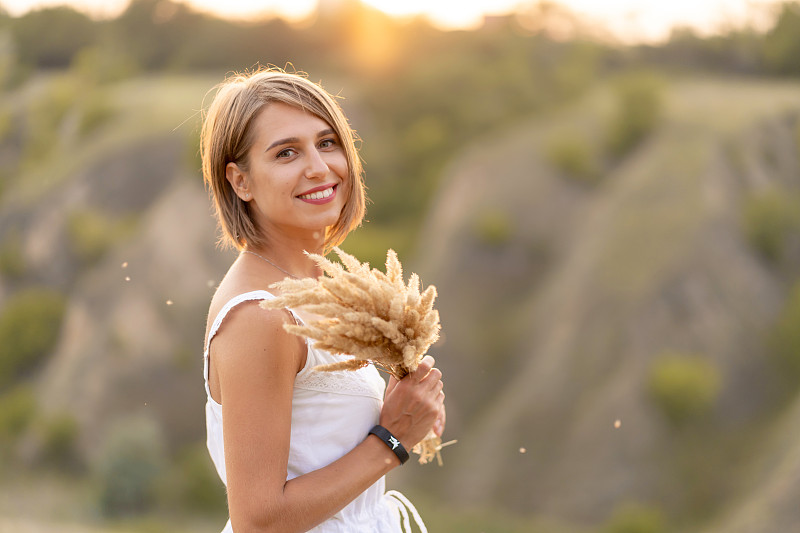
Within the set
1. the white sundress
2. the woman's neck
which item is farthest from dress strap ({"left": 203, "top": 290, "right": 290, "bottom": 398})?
the woman's neck

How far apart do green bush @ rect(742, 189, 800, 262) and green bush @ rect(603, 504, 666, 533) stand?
5999 mm

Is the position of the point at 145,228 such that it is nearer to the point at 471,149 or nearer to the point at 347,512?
the point at 471,149

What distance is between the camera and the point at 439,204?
880 inches

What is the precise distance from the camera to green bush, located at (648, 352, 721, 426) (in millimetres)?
14289

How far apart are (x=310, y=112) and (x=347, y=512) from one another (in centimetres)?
101

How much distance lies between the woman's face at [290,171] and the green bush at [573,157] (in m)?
18.6

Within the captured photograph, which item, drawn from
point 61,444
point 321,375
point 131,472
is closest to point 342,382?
point 321,375

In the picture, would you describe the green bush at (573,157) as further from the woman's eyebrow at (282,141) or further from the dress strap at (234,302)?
the dress strap at (234,302)

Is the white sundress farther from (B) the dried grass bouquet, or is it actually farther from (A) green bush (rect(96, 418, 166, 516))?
(A) green bush (rect(96, 418, 166, 516))

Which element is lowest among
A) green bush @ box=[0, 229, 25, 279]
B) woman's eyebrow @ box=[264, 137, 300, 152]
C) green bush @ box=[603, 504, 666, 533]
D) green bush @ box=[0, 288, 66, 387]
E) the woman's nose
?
the woman's nose

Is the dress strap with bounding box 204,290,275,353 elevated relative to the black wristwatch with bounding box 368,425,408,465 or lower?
elevated

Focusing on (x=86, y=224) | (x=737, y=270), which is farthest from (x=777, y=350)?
(x=86, y=224)

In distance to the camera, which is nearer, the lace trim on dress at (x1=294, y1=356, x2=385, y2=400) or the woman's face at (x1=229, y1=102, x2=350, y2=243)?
the lace trim on dress at (x1=294, y1=356, x2=385, y2=400)

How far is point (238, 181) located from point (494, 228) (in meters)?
17.8
